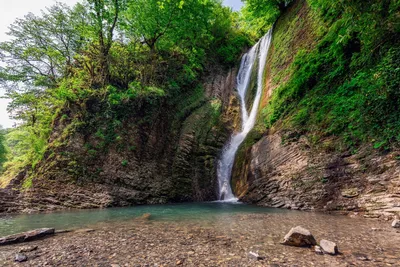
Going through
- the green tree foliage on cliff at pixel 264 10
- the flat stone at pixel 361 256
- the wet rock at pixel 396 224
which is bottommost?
the flat stone at pixel 361 256

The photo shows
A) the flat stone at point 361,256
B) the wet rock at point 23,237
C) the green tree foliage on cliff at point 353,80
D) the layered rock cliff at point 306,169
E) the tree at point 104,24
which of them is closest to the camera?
the flat stone at point 361,256

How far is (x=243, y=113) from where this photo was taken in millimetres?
16562

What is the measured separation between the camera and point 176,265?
2807mm

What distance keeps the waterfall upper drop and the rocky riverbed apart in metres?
7.29

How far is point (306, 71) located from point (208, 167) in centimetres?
795

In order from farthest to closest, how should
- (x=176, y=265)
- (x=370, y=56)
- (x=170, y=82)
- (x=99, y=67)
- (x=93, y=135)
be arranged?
(x=170, y=82) → (x=99, y=67) → (x=93, y=135) → (x=370, y=56) → (x=176, y=265)

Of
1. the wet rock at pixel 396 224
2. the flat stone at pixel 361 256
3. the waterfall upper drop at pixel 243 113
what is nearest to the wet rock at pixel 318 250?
the flat stone at pixel 361 256

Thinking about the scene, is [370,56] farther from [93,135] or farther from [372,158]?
[93,135]

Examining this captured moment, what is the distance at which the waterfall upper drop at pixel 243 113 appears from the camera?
12758 millimetres

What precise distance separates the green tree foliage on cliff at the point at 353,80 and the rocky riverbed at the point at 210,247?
3077mm

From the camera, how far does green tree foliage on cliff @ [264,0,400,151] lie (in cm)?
587

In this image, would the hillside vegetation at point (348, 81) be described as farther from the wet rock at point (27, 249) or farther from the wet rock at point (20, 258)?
the wet rock at point (27, 249)

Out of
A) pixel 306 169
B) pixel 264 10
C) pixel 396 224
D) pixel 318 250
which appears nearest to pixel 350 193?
pixel 306 169

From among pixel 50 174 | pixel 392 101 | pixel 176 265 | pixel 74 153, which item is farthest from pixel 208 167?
pixel 176 265
